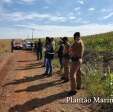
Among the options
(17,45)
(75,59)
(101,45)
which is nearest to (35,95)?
(75,59)

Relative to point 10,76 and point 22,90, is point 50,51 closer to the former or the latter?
point 10,76

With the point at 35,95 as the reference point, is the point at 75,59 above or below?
above

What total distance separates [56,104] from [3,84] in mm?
4502

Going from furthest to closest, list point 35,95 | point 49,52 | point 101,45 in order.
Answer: point 101,45 < point 49,52 < point 35,95

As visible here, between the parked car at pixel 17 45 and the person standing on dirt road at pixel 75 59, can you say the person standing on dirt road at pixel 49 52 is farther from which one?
the parked car at pixel 17 45

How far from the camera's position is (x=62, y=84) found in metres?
13.7

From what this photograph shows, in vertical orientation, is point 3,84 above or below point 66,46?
below

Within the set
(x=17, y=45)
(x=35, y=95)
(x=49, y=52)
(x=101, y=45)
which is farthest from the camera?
(x=17, y=45)

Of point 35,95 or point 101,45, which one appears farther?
point 101,45

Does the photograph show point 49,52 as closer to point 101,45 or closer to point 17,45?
point 101,45

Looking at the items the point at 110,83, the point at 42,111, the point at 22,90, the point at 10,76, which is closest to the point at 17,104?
the point at 42,111

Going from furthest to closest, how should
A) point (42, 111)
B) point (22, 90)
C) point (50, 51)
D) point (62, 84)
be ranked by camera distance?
1. point (50, 51)
2. point (62, 84)
3. point (22, 90)
4. point (42, 111)

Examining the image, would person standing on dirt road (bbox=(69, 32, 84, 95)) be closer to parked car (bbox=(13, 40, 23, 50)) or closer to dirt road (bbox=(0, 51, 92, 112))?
dirt road (bbox=(0, 51, 92, 112))

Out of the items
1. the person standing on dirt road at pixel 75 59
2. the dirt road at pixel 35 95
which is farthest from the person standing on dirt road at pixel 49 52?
the person standing on dirt road at pixel 75 59
